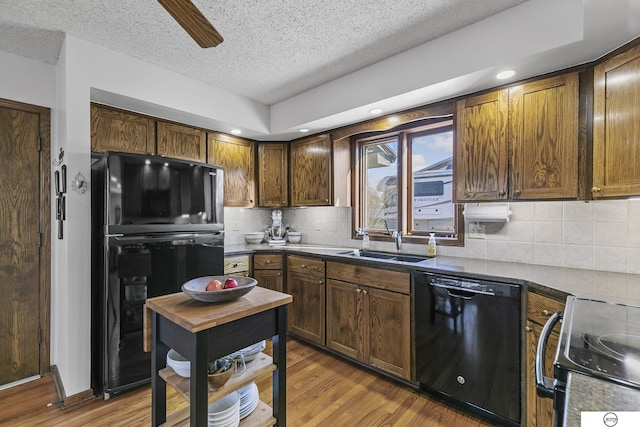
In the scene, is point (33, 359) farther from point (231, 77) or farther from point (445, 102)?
point (445, 102)

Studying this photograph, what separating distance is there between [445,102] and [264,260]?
2.29m

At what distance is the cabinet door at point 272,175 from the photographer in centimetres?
366

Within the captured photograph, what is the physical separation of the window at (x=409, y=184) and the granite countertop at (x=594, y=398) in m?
1.97

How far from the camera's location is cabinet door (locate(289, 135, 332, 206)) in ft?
10.8

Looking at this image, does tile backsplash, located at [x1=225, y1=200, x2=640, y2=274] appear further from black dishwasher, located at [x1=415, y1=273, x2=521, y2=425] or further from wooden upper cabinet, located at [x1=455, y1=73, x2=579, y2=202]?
black dishwasher, located at [x1=415, y1=273, x2=521, y2=425]

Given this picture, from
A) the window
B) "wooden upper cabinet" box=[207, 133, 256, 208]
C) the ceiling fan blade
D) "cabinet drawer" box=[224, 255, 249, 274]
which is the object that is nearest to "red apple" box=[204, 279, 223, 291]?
the ceiling fan blade

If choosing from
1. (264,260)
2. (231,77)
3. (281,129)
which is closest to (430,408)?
(264,260)

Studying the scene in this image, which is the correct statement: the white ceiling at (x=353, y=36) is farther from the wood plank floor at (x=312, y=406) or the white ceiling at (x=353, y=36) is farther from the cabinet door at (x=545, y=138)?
the wood plank floor at (x=312, y=406)

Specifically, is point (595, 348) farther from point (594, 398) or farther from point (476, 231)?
point (476, 231)

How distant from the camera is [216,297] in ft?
3.89

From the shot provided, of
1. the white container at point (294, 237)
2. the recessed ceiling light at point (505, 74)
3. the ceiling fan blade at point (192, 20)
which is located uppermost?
the recessed ceiling light at point (505, 74)

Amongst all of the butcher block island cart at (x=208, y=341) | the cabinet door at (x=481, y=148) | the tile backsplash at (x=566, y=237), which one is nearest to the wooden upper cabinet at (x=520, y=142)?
the cabinet door at (x=481, y=148)

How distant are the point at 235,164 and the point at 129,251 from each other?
64.2 inches

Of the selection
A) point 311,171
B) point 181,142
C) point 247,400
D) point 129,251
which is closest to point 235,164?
point 181,142
